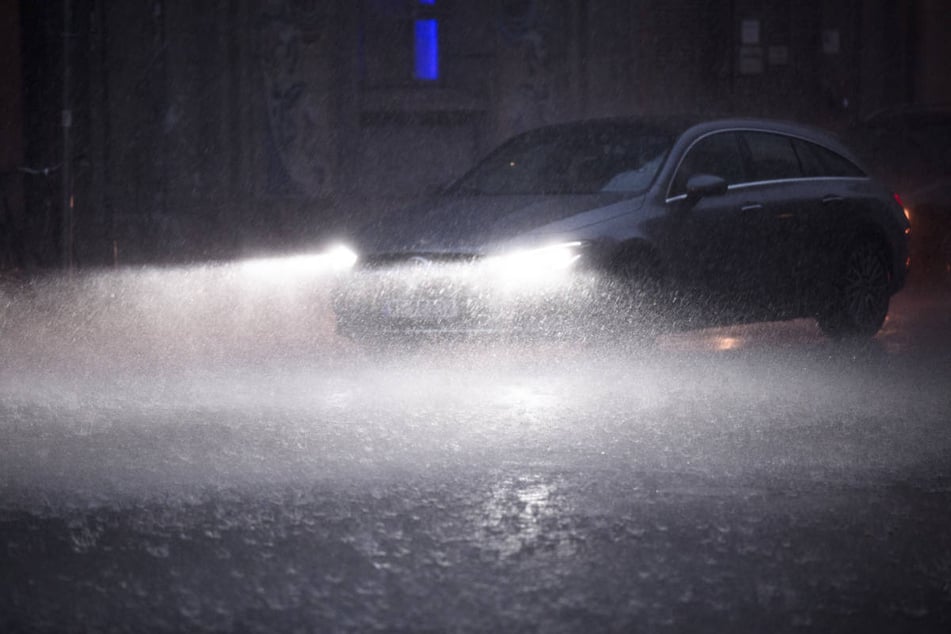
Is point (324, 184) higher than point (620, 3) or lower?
lower

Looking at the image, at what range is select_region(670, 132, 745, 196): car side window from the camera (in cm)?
1006

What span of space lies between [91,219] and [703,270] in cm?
802

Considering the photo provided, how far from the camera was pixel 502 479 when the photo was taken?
19.5 feet

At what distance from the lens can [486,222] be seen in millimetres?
9367

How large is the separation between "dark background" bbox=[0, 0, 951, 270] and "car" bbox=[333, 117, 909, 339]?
4939 millimetres

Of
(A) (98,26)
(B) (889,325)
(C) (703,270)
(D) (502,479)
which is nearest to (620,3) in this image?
(A) (98,26)

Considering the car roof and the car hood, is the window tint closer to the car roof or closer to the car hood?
the car roof

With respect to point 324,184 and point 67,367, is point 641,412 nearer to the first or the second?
point 67,367

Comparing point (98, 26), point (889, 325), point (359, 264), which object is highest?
point (98, 26)

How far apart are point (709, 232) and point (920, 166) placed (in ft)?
17.9

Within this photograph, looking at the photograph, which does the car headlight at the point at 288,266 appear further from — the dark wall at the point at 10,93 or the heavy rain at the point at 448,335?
the dark wall at the point at 10,93

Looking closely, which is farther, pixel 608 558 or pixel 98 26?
pixel 98 26

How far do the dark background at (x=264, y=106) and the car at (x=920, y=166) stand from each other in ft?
2.27

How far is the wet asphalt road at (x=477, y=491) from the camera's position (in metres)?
4.35
